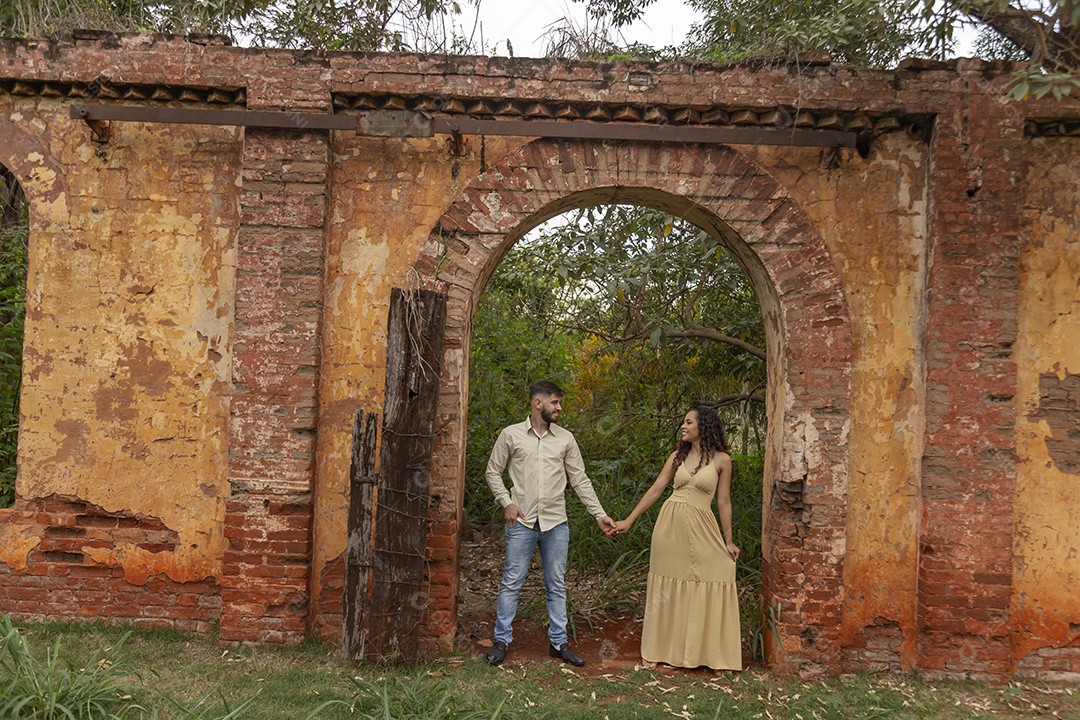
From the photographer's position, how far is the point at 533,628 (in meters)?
5.87

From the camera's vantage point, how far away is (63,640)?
475 cm

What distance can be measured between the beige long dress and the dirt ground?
150 millimetres

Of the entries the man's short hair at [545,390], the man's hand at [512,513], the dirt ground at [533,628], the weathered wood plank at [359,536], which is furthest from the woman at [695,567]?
the weathered wood plank at [359,536]

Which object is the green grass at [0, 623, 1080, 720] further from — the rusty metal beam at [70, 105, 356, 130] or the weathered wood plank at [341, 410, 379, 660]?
the rusty metal beam at [70, 105, 356, 130]

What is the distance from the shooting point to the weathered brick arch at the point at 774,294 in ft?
16.3

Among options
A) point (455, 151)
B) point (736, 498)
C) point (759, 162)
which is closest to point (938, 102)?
point (759, 162)

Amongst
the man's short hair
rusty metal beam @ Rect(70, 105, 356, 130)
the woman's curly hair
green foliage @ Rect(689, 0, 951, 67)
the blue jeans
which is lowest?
the blue jeans

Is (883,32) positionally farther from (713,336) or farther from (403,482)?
(403,482)

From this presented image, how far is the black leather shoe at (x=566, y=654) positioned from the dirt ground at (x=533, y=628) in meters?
0.04

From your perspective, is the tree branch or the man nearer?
the man

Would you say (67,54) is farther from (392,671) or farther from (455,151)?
(392,671)

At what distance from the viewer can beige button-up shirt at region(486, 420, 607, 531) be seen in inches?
199

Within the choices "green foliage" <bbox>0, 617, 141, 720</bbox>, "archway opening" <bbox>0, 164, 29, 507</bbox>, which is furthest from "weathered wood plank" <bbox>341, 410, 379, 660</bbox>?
"archway opening" <bbox>0, 164, 29, 507</bbox>

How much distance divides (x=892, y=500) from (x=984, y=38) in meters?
4.58
